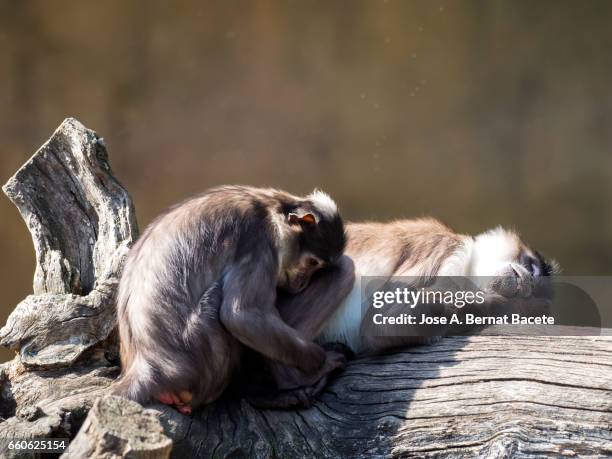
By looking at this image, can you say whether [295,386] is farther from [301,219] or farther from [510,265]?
[510,265]

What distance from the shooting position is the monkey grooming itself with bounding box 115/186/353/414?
5.04 metres

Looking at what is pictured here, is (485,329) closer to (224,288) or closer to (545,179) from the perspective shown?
(224,288)

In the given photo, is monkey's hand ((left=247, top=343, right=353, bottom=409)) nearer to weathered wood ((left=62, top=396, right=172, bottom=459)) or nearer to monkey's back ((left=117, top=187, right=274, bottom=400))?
monkey's back ((left=117, top=187, right=274, bottom=400))

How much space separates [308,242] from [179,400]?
1.21 m

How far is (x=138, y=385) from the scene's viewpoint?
4941 millimetres

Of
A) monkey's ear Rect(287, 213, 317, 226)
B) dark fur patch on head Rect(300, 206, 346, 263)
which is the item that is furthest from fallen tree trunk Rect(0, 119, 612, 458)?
monkey's ear Rect(287, 213, 317, 226)

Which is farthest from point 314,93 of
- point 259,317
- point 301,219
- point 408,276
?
point 259,317

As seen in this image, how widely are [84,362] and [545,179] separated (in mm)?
5782

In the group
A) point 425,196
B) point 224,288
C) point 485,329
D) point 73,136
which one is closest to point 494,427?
point 485,329

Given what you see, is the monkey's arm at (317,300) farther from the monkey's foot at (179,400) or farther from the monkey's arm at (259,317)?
the monkey's foot at (179,400)

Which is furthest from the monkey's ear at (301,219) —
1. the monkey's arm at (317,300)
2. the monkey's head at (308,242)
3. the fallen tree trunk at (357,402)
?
the fallen tree trunk at (357,402)

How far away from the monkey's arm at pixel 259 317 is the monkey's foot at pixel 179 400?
1.34 ft

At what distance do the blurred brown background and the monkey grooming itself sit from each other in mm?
4092

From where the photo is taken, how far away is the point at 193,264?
17.1 ft
